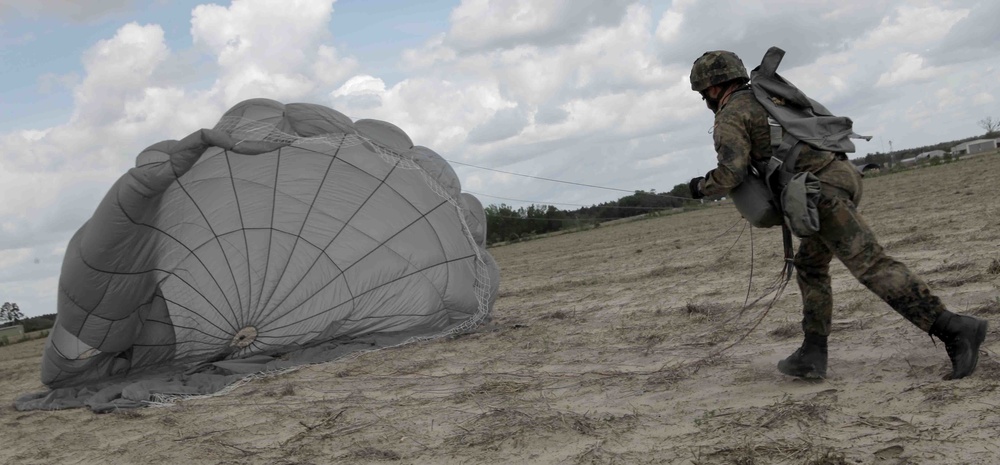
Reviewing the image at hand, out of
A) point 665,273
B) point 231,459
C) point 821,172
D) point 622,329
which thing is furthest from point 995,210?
point 231,459

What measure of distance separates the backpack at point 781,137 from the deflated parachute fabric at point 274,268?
400 cm

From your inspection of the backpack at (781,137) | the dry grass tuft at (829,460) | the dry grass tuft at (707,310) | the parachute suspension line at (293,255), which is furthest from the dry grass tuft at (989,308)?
the parachute suspension line at (293,255)

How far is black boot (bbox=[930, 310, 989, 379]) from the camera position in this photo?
11.8 ft

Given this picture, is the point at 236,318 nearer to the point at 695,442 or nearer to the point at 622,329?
the point at 622,329

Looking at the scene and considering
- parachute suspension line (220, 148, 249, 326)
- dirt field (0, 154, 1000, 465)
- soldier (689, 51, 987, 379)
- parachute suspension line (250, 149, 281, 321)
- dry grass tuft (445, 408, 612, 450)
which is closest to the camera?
dirt field (0, 154, 1000, 465)

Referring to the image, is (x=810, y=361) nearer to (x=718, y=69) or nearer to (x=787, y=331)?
(x=787, y=331)

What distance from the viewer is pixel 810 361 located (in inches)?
158

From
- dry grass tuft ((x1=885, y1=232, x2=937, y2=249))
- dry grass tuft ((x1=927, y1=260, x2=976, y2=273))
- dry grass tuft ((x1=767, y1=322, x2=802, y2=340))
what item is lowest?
dry grass tuft ((x1=767, y1=322, x2=802, y2=340))

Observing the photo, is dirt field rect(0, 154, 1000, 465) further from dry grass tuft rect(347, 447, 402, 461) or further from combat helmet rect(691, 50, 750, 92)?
combat helmet rect(691, 50, 750, 92)

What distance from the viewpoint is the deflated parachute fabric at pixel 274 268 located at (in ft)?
22.5

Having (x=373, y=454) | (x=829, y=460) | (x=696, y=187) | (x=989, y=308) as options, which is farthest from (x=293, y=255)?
(x=829, y=460)

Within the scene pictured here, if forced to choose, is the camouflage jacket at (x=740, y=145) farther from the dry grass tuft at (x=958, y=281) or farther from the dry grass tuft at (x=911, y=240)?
the dry grass tuft at (x=911, y=240)

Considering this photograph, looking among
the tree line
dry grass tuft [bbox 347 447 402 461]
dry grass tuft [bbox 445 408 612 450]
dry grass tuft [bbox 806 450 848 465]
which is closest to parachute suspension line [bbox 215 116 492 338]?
dry grass tuft [bbox 347 447 402 461]

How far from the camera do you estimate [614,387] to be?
466cm
